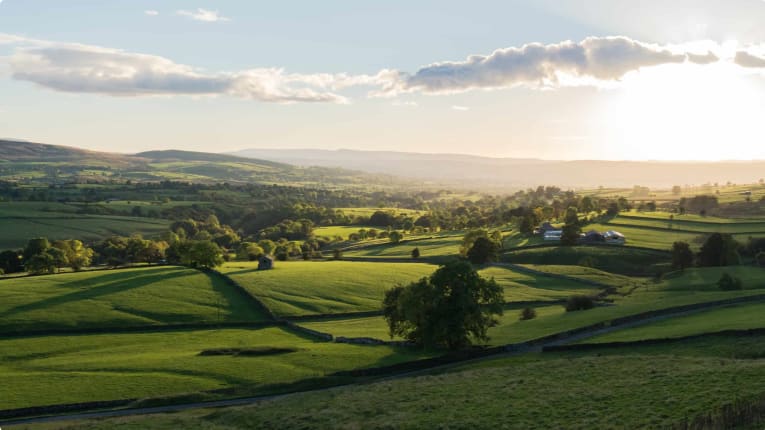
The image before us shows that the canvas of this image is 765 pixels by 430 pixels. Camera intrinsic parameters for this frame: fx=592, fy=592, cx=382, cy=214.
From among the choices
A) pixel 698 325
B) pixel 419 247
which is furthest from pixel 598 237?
pixel 698 325

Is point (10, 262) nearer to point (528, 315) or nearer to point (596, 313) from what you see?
point (528, 315)

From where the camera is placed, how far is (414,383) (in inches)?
1754

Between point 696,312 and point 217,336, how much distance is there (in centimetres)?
5373

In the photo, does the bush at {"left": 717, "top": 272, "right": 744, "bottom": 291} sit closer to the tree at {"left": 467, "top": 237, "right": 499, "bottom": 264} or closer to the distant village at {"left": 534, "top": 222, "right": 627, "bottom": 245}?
the tree at {"left": 467, "top": 237, "right": 499, "bottom": 264}

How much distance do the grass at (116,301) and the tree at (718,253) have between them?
86542 mm

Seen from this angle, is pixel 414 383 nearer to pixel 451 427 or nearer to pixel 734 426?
pixel 451 427

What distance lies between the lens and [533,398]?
122 ft

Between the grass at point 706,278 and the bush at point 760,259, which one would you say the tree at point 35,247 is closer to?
the grass at point 706,278

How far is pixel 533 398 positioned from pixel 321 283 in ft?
201

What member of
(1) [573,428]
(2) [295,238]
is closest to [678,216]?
(2) [295,238]

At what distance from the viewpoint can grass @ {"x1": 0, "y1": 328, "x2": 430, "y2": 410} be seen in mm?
47250

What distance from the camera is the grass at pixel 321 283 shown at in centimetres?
8431

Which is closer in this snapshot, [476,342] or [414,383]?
[414,383]

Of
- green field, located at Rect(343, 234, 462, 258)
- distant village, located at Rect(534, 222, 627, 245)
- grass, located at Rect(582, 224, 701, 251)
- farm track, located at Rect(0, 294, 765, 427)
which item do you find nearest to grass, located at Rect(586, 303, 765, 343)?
farm track, located at Rect(0, 294, 765, 427)
